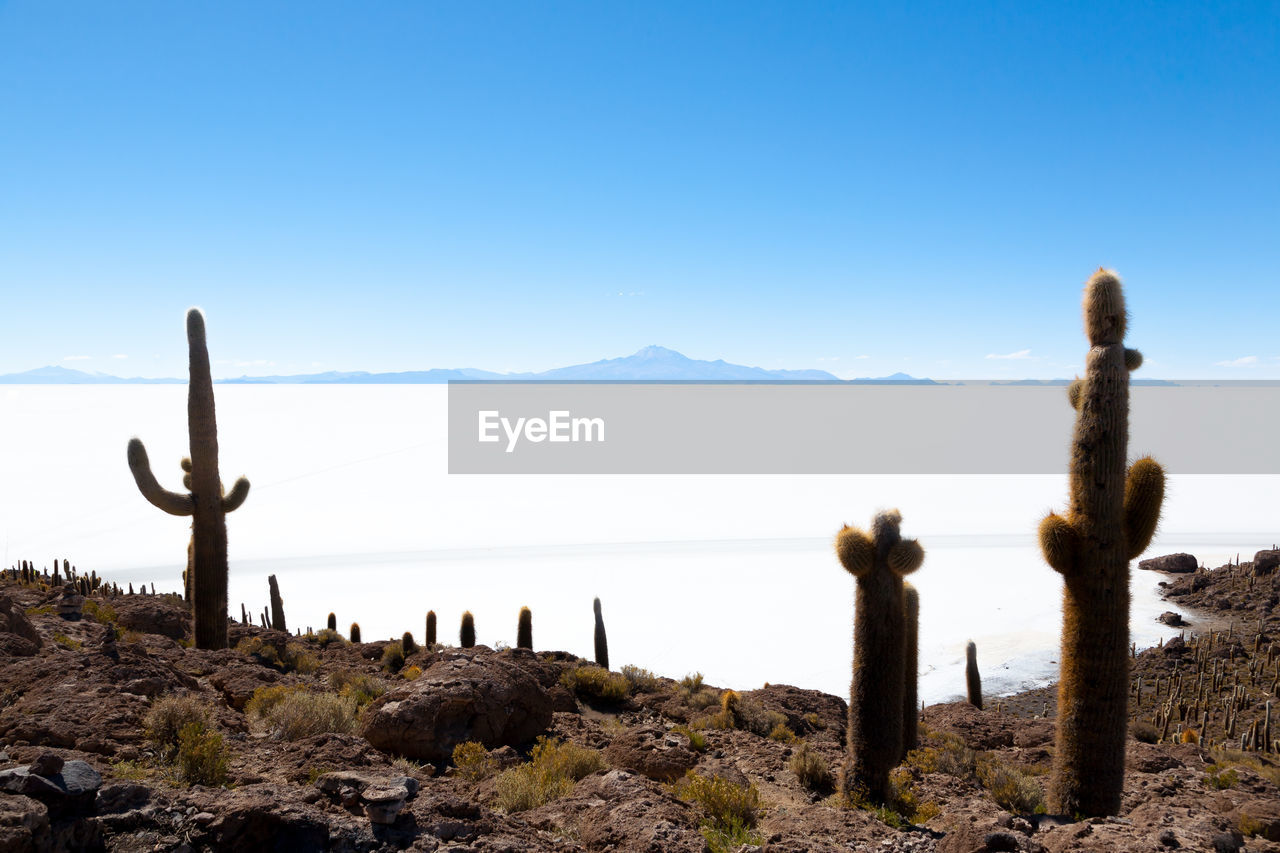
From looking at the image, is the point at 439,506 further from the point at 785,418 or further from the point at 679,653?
the point at 785,418

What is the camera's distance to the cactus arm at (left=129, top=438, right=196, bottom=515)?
47.3ft

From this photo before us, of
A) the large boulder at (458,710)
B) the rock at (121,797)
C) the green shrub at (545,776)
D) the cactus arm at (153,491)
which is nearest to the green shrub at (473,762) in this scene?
the green shrub at (545,776)

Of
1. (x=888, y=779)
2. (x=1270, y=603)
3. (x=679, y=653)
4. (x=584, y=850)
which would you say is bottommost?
(x=679, y=653)

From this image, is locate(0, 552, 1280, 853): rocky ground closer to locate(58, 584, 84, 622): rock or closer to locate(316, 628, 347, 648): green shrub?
locate(58, 584, 84, 622): rock

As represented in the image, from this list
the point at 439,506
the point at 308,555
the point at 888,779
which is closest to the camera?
the point at 888,779

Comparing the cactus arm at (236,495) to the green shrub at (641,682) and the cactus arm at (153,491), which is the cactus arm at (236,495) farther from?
the green shrub at (641,682)

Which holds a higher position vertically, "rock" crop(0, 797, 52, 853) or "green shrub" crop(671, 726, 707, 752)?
"rock" crop(0, 797, 52, 853)

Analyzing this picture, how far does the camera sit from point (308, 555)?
40875mm

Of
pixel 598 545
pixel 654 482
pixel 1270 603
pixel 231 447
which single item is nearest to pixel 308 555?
pixel 598 545

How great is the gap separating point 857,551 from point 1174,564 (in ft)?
111

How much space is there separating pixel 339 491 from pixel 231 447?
102 feet

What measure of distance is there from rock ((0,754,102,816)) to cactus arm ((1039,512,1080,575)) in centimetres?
939

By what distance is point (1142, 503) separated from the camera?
8812 mm

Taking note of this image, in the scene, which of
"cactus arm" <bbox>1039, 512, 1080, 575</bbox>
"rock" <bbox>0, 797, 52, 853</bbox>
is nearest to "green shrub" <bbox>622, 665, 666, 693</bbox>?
"cactus arm" <bbox>1039, 512, 1080, 575</bbox>
